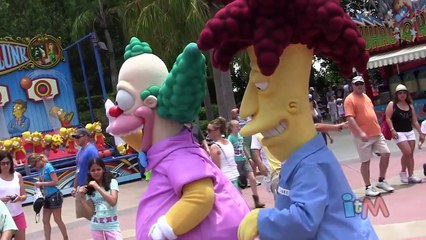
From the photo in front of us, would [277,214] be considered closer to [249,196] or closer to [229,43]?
[229,43]

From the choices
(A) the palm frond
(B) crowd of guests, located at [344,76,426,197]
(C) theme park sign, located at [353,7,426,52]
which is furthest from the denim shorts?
(A) the palm frond

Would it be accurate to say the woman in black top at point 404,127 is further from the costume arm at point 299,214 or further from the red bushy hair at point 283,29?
the costume arm at point 299,214

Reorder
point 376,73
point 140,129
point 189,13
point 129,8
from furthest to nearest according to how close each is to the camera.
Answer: point 376,73
point 129,8
point 189,13
point 140,129

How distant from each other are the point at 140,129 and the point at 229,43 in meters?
1.26

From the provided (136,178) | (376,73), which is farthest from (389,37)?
(136,178)

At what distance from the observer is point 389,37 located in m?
19.0

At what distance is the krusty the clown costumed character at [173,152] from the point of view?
3.33 meters

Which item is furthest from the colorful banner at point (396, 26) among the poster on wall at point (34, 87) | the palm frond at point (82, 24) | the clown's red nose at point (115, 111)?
the clown's red nose at point (115, 111)

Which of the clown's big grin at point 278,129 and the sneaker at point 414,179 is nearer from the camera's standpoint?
the clown's big grin at point 278,129

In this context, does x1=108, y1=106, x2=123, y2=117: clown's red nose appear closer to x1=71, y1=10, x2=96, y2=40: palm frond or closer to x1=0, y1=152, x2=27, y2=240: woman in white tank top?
x1=0, y1=152, x2=27, y2=240: woman in white tank top

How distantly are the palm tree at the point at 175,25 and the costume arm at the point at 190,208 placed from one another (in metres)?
9.74

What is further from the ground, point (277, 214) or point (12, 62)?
point (12, 62)

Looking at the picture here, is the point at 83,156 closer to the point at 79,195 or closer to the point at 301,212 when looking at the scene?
the point at 79,195

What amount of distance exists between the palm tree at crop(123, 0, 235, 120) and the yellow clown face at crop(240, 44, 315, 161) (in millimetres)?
10163
